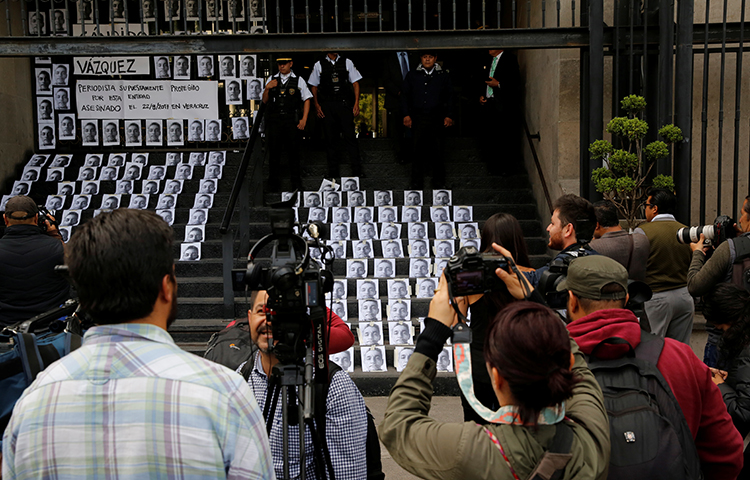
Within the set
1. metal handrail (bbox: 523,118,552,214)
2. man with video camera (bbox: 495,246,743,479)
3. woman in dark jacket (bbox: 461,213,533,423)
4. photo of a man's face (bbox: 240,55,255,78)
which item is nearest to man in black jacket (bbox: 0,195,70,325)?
woman in dark jacket (bbox: 461,213,533,423)

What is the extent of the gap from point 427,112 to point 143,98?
4.25 metres

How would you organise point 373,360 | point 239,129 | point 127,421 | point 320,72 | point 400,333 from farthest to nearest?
point 239,129
point 320,72
point 400,333
point 373,360
point 127,421

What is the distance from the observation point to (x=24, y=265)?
4508mm

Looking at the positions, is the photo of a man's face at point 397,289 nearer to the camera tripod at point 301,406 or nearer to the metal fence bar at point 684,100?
the metal fence bar at point 684,100

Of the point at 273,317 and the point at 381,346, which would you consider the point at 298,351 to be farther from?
the point at 381,346

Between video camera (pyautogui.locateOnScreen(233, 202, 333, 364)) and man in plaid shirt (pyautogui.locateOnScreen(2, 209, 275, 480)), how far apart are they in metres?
0.84

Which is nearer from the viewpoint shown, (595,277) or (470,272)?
(470,272)

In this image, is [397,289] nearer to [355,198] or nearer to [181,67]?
[355,198]

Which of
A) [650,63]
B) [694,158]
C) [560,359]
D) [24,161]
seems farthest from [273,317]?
[24,161]

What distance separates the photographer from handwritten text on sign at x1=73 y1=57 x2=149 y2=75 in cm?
932

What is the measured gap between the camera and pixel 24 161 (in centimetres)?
966

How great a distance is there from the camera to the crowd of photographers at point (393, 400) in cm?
136

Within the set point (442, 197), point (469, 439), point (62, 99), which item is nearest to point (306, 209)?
point (442, 197)

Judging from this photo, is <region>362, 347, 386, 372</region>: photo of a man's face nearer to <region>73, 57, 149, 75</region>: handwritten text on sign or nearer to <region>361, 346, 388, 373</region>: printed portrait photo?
<region>361, 346, 388, 373</region>: printed portrait photo
